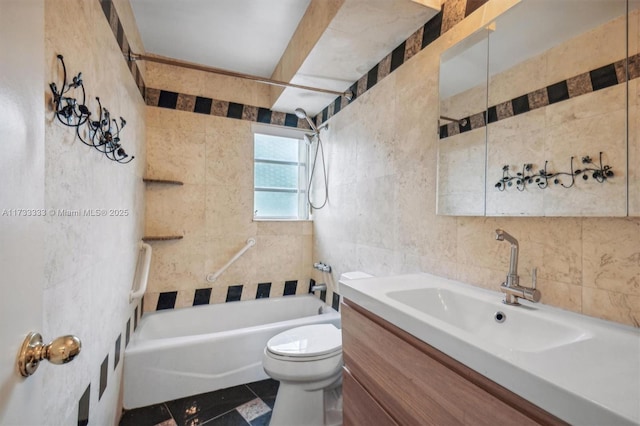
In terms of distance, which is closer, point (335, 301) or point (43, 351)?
point (43, 351)

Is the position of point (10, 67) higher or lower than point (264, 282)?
higher

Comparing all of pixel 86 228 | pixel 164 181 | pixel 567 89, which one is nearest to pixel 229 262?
pixel 164 181

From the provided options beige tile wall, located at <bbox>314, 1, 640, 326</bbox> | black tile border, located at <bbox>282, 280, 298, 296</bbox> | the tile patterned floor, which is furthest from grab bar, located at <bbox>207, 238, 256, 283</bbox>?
the tile patterned floor

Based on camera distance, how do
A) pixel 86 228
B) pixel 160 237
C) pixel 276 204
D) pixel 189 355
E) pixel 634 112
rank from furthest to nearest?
pixel 276 204 → pixel 160 237 → pixel 189 355 → pixel 86 228 → pixel 634 112

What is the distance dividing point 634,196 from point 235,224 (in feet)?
8.00

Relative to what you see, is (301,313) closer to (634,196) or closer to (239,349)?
(239,349)

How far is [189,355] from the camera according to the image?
186cm

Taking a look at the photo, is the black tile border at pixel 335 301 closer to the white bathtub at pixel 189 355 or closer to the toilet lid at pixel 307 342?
the white bathtub at pixel 189 355

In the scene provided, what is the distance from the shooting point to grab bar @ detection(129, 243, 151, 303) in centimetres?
178

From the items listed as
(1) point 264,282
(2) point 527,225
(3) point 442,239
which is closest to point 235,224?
(1) point 264,282

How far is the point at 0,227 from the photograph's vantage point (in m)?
0.39

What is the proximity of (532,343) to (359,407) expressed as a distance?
610mm

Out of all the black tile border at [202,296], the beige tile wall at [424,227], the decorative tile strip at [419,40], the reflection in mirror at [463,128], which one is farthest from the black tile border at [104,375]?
the decorative tile strip at [419,40]

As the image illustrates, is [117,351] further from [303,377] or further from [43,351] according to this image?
[43,351]
